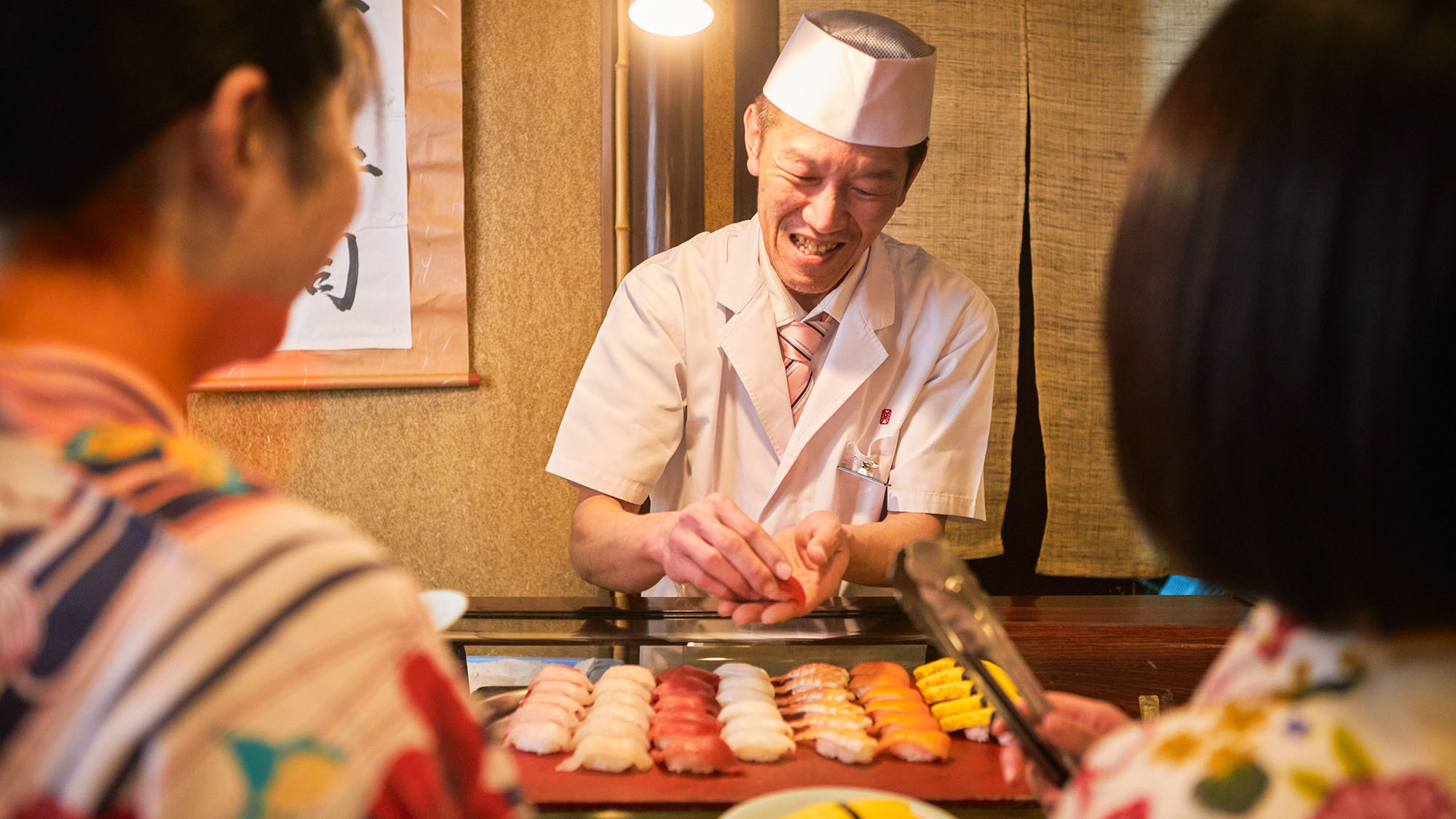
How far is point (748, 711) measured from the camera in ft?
4.20

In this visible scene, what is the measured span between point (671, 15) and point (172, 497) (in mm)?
2219

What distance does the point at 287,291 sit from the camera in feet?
1.88

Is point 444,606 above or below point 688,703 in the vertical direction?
above

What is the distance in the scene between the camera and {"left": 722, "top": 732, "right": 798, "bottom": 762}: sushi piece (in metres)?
1.19

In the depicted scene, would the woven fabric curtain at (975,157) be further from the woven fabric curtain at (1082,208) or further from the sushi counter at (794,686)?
the sushi counter at (794,686)

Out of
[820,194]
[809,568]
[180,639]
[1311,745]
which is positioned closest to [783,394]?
[820,194]

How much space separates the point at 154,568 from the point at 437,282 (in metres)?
2.67

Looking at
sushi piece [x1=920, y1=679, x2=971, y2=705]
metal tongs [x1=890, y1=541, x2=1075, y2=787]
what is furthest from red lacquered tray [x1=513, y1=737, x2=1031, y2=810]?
metal tongs [x1=890, y1=541, x2=1075, y2=787]

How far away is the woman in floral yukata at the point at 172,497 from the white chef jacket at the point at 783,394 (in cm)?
154

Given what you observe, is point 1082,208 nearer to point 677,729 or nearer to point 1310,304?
point 677,729

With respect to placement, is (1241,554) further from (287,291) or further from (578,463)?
(578,463)

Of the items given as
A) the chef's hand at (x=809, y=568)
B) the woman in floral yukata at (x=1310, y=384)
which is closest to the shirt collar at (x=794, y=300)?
the chef's hand at (x=809, y=568)

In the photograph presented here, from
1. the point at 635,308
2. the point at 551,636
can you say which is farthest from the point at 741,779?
the point at 635,308

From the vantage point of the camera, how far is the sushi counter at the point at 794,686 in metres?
1.11
